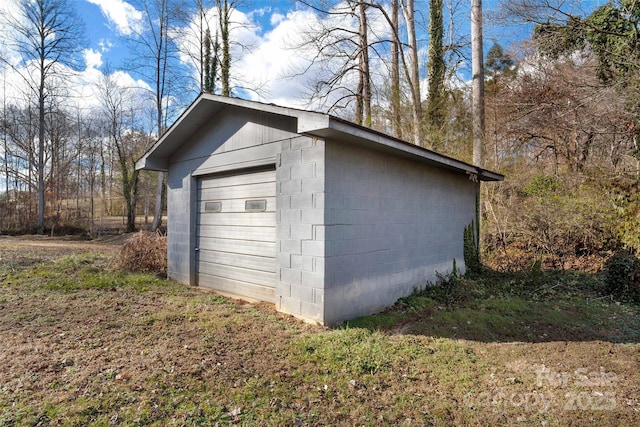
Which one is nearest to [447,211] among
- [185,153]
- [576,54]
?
[185,153]

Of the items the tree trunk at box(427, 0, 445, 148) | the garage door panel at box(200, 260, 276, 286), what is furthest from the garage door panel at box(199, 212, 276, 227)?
the tree trunk at box(427, 0, 445, 148)

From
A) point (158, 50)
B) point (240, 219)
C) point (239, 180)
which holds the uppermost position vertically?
point (158, 50)

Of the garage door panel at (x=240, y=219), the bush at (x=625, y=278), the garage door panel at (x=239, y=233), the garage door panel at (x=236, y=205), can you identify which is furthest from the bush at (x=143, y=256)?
the bush at (x=625, y=278)

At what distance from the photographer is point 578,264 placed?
870 cm

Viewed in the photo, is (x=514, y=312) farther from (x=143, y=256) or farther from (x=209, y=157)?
(x=143, y=256)

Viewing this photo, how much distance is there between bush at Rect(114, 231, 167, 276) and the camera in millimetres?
7852

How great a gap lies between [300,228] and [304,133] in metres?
1.28

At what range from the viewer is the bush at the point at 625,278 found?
19.9ft

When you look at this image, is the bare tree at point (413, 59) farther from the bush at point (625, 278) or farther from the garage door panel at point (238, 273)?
the garage door panel at point (238, 273)

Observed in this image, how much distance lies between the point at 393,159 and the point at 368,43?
31.9 ft

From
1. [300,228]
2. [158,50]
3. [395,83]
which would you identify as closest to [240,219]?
[300,228]

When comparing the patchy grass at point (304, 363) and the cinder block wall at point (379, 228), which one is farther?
the cinder block wall at point (379, 228)

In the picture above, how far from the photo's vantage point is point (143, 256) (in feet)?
26.1

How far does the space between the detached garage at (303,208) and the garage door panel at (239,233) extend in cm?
2
